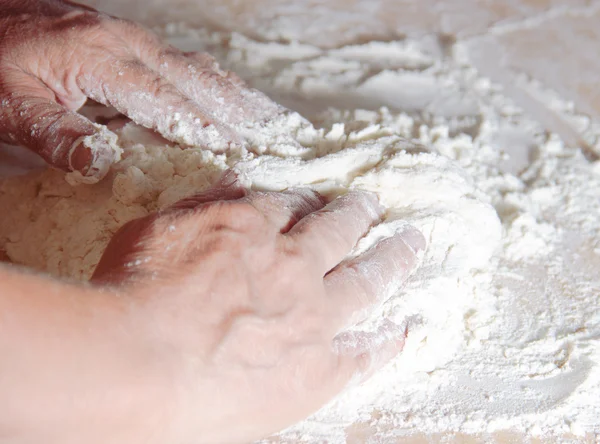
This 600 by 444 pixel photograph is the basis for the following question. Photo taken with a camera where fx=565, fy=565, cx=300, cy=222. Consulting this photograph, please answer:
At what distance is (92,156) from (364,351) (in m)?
0.68

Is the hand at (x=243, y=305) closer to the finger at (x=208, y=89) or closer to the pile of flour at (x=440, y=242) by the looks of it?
the pile of flour at (x=440, y=242)

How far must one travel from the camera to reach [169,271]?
0.86 meters

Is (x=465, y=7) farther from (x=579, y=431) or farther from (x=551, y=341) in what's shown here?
(x=579, y=431)

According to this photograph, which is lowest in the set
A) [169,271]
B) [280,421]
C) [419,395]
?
[419,395]

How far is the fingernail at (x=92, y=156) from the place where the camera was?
1.18m

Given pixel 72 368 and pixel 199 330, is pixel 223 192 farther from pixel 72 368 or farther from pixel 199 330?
pixel 72 368

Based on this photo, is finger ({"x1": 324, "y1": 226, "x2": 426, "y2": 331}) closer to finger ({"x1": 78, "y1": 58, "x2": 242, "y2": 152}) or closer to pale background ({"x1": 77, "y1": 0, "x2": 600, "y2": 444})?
finger ({"x1": 78, "y1": 58, "x2": 242, "y2": 152})

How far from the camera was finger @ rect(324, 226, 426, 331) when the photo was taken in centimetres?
101

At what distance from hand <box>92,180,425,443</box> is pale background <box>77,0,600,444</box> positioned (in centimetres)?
126

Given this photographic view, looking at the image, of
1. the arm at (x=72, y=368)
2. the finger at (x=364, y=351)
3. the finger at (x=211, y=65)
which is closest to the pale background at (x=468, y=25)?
the finger at (x=211, y=65)

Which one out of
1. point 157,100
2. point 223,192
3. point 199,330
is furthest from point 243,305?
point 157,100

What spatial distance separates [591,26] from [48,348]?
2208mm

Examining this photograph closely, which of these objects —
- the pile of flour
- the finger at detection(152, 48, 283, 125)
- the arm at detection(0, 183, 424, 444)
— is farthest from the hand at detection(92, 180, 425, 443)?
the finger at detection(152, 48, 283, 125)

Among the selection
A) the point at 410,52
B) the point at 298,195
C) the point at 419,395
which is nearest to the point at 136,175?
the point at 298,195
